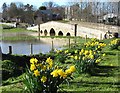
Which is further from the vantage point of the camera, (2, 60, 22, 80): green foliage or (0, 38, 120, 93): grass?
(2, 60, 22, 80): green foliage

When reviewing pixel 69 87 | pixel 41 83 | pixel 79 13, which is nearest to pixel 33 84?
pixel 41 83

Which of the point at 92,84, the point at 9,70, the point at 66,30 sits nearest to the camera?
the point at 92,84

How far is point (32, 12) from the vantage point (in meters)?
56.4

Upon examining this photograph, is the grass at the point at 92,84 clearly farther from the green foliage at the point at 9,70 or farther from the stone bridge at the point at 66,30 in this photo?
the stone bridge at the point at 66,30

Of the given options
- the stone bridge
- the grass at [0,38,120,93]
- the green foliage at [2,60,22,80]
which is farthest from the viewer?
the stone bridge

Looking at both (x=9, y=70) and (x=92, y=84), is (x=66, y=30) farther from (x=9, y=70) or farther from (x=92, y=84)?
(x=92, y=84)

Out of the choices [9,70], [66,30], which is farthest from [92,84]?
[66,30]

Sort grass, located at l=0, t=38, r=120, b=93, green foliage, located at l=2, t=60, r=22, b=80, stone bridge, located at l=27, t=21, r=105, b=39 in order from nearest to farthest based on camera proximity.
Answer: grass, located at l=0, t=38, r=120, b=93, green foliage, located at l=2, t=60, r=22, b=80, stone bridge, located at l=27, t=21, r=105, b=39

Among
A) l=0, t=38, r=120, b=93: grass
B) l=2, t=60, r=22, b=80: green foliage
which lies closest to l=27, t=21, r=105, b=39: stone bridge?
l=2, t=60, r=22, b=80: green foliage

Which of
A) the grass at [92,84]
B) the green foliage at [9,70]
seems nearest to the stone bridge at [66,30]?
the green foliage at [9,70]

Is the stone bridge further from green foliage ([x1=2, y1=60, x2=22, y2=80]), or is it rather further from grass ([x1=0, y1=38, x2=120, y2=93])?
grass ([x1=0, y1=38, x2=120, y2=93])

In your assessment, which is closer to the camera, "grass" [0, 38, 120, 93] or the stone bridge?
"grass" [0, 38, 120, 93]

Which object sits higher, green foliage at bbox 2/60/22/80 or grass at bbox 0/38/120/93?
grass at bbox 0/38/120/93

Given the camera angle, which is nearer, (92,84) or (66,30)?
(92,84)
